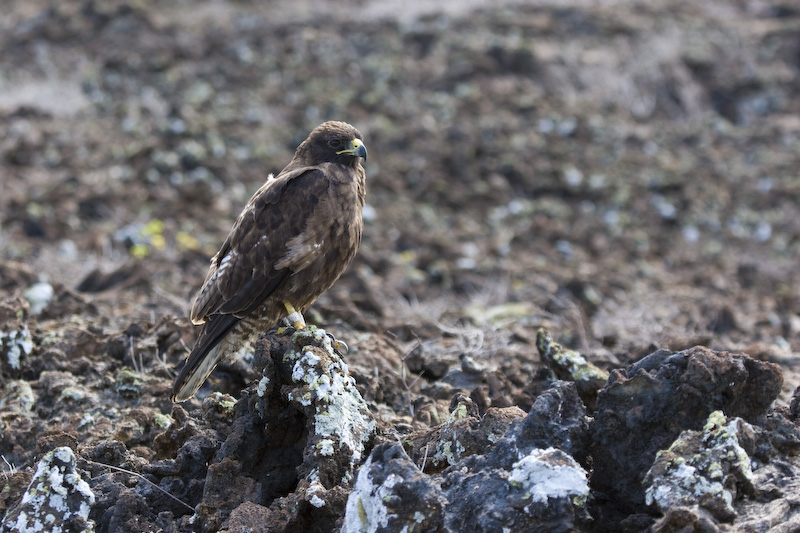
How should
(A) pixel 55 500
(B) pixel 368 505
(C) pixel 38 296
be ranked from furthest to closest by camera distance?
(C) pixel 38 296 → (A) pixel 55 500 → (B) pixel 368 505

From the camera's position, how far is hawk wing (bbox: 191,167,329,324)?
17.2 ft

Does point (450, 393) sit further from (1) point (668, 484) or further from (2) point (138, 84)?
(2) point (138, 84)

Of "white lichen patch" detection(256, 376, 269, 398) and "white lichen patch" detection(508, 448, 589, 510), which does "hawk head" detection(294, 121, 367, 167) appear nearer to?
"white lichen patch" detection(256, 376, 269, 398)

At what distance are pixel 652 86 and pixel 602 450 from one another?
498 inches

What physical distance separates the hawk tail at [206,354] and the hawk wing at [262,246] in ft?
0.29

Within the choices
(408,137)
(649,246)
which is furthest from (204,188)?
(649,246)

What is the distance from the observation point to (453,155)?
12664mm

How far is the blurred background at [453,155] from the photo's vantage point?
8305 mm

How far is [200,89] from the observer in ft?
48.9

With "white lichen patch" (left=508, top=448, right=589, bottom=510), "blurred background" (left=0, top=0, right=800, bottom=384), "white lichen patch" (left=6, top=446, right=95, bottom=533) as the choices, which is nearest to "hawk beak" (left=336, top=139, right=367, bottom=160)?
"blurred background" (left=0, top=0, right=800, bottom=384)

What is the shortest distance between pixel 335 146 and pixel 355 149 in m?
0.14

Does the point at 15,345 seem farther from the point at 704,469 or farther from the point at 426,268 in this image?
the point at 426,268

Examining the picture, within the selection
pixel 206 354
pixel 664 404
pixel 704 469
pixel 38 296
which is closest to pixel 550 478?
pixel 704 469

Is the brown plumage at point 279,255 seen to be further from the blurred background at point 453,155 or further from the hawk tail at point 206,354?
the blurred background at point 453,155
